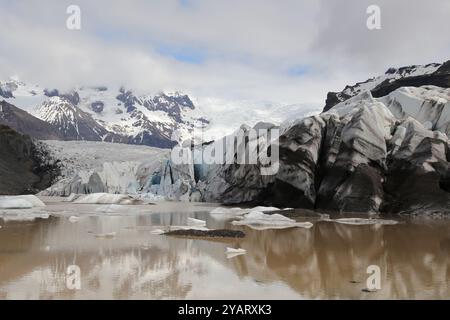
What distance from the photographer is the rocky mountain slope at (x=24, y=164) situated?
60531mm

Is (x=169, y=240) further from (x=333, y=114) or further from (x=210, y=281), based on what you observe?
(x=333, y=114)

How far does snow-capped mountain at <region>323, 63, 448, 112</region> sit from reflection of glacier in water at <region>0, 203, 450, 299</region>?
5005 cm

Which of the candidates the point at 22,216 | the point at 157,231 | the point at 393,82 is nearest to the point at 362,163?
the point at 157,231

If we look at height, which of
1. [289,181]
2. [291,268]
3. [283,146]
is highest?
[283,146]

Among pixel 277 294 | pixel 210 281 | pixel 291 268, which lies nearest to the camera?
pixel 277 294

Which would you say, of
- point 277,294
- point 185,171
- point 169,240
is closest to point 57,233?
point 169,240

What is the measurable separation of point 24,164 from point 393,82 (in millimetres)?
52309

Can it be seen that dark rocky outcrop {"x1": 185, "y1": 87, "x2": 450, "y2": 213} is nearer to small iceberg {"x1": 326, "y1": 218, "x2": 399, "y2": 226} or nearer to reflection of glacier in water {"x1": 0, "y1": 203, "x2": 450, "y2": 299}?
small iceberg {"x1": 326, "y1": 218, "x2": 399, "y2": 226}

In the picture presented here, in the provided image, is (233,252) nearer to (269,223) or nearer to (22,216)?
(269,223)

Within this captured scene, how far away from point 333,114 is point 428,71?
153 feet

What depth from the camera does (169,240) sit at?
1431 cm

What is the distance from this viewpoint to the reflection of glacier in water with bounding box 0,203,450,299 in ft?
26.7

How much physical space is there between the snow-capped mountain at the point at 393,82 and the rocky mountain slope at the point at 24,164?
4126cm

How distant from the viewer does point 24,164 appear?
65.9 metres
